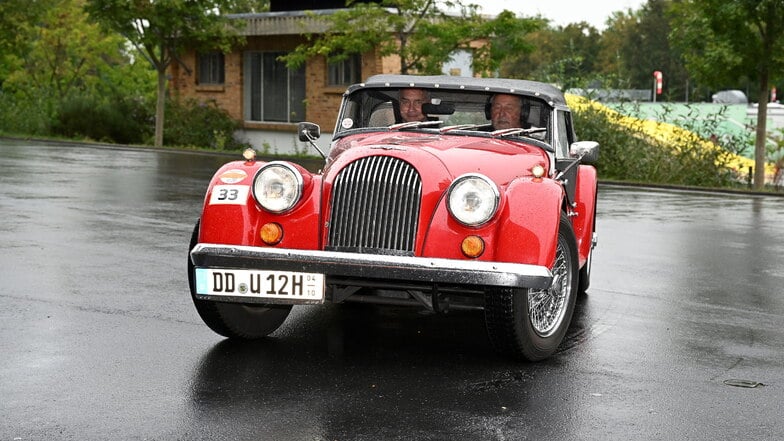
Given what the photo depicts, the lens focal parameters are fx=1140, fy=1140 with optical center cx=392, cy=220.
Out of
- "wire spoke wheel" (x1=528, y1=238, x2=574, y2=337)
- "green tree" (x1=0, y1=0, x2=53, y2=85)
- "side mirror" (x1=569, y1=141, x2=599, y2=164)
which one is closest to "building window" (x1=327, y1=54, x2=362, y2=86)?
"green tree" (x1=0, y1=0, x2=53, y2=85)

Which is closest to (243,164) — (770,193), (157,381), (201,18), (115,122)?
(157,381)

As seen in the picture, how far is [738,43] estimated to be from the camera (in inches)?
863

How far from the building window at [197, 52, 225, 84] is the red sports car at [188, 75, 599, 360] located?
3001 centimetres

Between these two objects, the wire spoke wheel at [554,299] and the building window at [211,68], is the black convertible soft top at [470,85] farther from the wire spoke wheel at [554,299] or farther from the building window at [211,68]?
the building window at [211,68]

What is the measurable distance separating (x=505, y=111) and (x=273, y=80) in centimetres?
2785

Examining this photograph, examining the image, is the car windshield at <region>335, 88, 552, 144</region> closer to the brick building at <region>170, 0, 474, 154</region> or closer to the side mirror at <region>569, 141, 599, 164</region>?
the side mirror at <region>569, 141, 599, 164</region>

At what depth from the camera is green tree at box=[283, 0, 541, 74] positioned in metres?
26.8

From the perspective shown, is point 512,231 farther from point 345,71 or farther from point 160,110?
point 160,110

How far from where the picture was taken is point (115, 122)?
35.6 m

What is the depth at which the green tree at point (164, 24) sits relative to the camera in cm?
3203

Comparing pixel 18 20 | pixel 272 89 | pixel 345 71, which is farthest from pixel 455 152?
pixel 18 20

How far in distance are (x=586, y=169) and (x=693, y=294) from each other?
1459mm

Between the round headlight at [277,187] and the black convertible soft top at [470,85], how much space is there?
66.5 inches

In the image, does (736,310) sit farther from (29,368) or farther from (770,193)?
(770,193)
